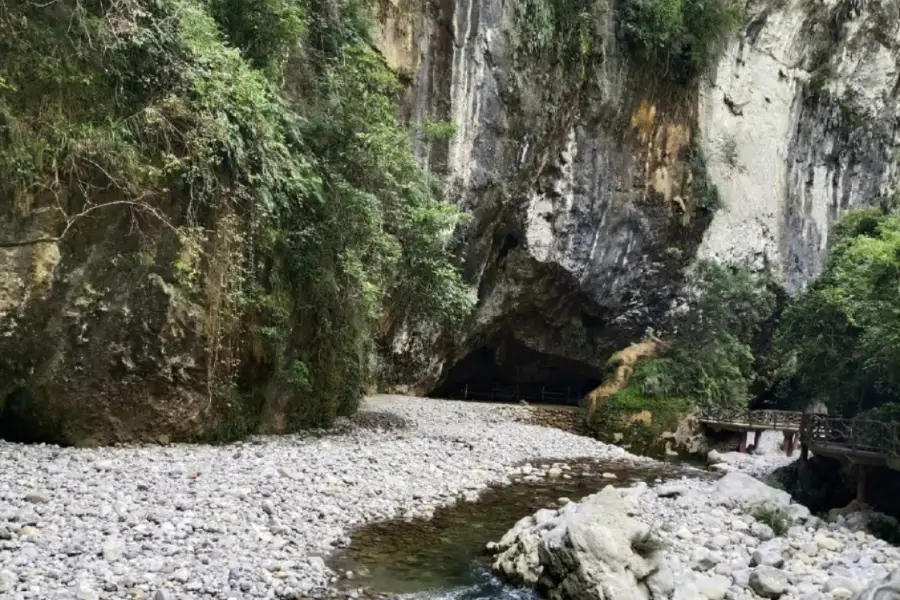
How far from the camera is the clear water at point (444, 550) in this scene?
5.73 metres

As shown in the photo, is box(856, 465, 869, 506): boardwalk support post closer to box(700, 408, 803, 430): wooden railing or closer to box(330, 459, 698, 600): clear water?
box(330, 459, 698, 600): clear water

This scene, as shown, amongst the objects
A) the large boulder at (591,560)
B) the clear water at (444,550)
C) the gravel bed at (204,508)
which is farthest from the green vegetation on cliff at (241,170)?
the large boulder at (591,560)

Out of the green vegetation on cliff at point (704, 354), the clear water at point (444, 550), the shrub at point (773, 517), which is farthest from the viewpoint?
the green vegetation on cliff at point (704, 354)

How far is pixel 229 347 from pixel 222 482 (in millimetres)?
2579

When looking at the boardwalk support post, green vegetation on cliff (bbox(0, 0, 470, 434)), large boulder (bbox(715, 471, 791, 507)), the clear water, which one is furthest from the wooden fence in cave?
large boulder (bbox(715, 471, 791, 507))

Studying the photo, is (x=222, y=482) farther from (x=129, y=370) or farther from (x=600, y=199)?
(x=600, y=199)

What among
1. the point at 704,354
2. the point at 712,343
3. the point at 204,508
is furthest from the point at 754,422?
the point at 204,508

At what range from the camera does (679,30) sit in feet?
63.4

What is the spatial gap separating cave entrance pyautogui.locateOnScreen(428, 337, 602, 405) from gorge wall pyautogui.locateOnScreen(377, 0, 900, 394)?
4.7 inches

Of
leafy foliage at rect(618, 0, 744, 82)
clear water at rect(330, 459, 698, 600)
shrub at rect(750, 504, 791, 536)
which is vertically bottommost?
clear water at rect(330, 459, 698, 600)

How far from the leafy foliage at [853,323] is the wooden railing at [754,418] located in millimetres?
3477

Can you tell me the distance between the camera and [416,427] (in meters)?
13.1

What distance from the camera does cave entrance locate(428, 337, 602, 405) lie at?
2328 centimetres

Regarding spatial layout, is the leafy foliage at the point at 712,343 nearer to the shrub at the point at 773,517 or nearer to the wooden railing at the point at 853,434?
the wooden railing at the point at 853,434
